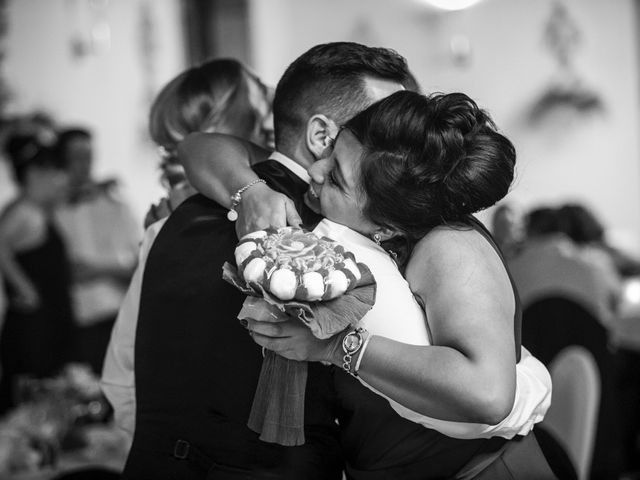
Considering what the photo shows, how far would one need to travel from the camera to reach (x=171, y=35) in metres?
7.77

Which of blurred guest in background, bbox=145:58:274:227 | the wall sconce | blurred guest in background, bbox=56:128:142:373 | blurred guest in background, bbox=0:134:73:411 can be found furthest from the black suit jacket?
the wall sconce

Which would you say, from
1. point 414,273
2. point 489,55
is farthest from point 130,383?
point 489,55

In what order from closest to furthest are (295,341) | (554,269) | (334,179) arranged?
(295,341) → (334,179) → (554,269)

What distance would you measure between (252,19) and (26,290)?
383cm

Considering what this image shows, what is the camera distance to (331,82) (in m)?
1.64

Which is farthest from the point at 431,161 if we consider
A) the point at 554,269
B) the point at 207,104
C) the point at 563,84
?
the point at 563,84

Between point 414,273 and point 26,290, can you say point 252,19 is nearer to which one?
point 26,290

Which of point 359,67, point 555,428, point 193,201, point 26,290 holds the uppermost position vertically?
point 359,67

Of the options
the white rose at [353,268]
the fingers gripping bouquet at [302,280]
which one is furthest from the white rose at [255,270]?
the white rose at [353,268]

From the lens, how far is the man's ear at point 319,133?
1624 millimetres

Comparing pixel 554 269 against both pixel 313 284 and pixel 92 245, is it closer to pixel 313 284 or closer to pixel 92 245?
pixel 92 245

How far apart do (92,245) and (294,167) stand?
3.24m

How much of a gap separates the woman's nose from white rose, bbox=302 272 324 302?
272mm

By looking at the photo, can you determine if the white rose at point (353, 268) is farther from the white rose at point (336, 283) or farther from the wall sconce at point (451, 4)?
the wall sconce at point (451, 4)
